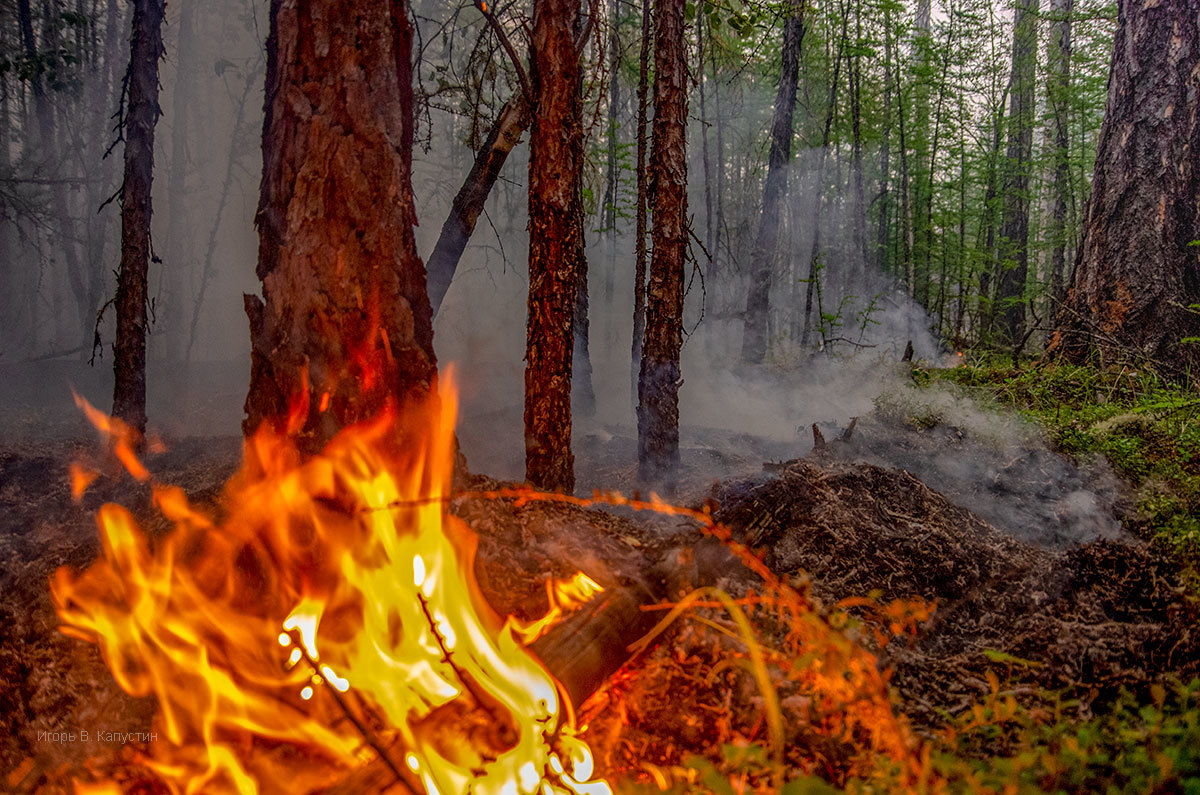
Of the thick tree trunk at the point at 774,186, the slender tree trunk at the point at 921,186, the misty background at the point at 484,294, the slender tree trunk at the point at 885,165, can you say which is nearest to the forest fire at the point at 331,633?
the misty background at the point at 484,294

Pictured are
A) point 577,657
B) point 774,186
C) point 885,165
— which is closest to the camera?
point 577,657

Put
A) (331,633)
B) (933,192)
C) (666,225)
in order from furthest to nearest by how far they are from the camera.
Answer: (933,192) < (666,225) < (331,633)

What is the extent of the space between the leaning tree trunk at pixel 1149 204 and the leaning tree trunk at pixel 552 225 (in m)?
5.47

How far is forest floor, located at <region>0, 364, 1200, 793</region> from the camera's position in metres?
2.17

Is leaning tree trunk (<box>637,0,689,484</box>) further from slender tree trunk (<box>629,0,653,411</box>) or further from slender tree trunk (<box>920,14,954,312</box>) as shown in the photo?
slender tree trunk (<box>920,14,954,312</box>)

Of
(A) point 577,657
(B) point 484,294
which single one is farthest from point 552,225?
(B) point 484,294

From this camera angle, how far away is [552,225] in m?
5.16

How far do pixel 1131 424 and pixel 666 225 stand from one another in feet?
14.4

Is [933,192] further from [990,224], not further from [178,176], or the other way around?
[178,176]

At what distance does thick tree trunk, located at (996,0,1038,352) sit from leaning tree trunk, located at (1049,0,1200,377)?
23.3 ft

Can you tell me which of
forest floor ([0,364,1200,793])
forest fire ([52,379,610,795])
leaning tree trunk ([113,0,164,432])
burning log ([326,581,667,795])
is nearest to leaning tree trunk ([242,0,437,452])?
forest fire ([52,379,610,795])

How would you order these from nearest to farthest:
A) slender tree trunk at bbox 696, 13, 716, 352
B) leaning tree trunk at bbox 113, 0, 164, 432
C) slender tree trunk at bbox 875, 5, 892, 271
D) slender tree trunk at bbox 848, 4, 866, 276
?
leaning tree trunk at bbox 113, 0, 164, 432
slender tree trunk at bbox 696, 13, 716, 352
slender tree trunk at bbox 848, 4, 866, 276
slender tree trunk at bbox 875, 5, 892, 271

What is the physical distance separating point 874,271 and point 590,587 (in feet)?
66.3

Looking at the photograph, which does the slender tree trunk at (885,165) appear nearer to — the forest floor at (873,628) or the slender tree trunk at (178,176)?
the forest floor at (873,628)
